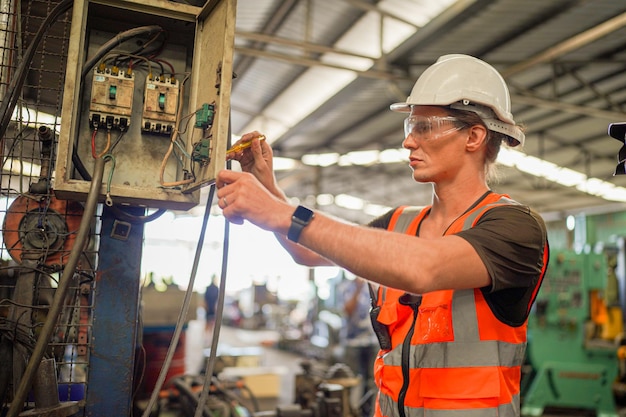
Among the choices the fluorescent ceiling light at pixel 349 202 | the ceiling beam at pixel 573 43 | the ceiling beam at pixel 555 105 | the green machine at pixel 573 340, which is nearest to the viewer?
the ceiling beam at pixel 573 43

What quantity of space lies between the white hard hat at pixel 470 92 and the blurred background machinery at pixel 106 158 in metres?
0.60

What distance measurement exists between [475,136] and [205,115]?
80cm

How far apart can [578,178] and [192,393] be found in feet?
33.0

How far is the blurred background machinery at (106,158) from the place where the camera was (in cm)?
160

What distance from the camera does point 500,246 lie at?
4.39 ft

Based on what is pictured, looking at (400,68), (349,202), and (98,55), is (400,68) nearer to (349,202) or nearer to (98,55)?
(98,55)

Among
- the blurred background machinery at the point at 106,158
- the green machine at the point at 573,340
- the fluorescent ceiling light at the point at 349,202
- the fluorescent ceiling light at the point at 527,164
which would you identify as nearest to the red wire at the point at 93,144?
the blurred background machinery at the point at 106,158

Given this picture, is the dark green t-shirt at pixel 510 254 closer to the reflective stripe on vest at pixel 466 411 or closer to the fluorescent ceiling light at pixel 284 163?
the reflective stripe on vest at pixel 466 411

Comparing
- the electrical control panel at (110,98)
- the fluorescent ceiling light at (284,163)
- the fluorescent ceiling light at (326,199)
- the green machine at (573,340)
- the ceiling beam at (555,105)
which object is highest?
the fluorescent ceiling light at (326,199)

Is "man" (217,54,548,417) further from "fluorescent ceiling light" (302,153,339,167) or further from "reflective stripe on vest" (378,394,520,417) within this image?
"fluorescent ceiling light" (302,153,339,167)

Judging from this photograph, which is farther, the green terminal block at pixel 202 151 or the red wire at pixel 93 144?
the red wire at pixel 93 144

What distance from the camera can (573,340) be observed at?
6676mm

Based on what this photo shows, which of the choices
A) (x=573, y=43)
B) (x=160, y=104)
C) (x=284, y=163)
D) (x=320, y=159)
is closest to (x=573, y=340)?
(x=573, y=43)

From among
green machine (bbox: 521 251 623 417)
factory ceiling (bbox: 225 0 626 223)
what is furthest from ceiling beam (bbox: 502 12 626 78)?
green machine (bbox: 521 251 623 417)
